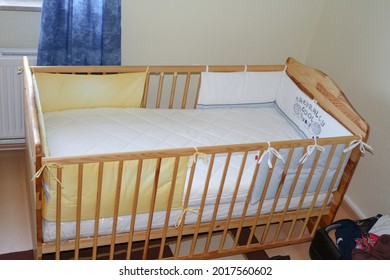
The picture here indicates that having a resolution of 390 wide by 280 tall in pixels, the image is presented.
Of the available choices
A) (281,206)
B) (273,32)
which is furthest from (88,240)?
(273,32)

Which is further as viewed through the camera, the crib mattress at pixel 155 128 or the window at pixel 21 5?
the window at pixel 21 5

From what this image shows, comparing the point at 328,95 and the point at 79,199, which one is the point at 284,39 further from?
the point at 79,199

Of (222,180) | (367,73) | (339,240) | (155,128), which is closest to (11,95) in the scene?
(155,128)

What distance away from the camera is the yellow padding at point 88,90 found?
2506 mm

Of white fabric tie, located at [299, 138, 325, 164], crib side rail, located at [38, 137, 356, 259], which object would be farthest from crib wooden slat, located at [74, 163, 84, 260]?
white fabric tie, located at [299, 138, 325, 164]

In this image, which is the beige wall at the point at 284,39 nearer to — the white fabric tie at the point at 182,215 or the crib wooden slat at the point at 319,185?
the crib wooden slat at the point at 319,185

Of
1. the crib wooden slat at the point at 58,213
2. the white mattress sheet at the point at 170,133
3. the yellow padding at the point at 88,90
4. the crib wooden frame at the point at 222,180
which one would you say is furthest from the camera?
the yellow padding at the point at 88,90

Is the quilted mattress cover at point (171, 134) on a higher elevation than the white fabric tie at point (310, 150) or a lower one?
lower

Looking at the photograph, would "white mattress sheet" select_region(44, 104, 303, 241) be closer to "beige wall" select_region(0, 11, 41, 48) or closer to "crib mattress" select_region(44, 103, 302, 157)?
"crib mattress" select_region(44, 103, 302, 157)

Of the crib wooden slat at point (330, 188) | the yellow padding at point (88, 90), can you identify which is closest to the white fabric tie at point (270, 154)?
the crib wooden slat at point (330, 188)

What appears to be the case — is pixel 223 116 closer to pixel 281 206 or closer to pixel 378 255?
pixel 281 206

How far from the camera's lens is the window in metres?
2.68

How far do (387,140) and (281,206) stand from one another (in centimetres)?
78

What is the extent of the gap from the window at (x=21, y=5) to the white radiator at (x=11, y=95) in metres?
0.23
